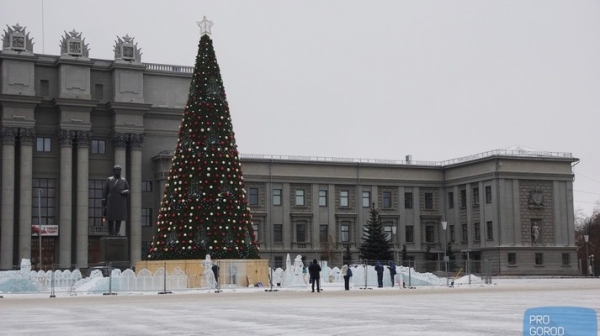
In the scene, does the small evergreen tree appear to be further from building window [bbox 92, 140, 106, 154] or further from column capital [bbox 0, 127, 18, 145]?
column capital [bbox 0, 127, 18, 145]

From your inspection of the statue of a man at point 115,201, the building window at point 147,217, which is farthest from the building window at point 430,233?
the statue of a man at point 115,201

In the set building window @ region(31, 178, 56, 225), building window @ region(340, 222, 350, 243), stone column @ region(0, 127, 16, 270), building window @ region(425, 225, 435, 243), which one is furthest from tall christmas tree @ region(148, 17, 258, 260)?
building window @ region(425, 225, 435, 243)

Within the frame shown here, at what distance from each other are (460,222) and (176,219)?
56.4m

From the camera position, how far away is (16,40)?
80750 mm

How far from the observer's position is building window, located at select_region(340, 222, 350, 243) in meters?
92.4

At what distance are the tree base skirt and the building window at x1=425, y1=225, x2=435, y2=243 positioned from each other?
2157 inches

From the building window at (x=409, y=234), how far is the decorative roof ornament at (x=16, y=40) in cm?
4364

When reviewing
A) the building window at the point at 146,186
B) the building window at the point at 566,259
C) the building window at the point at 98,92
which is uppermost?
the building window at the point at 98,92

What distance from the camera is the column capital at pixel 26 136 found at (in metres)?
79.1

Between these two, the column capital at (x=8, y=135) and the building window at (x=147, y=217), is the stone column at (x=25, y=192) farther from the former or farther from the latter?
the building window at (x=147, y=217)

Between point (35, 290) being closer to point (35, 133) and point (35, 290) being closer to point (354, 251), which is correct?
point (35, 133)

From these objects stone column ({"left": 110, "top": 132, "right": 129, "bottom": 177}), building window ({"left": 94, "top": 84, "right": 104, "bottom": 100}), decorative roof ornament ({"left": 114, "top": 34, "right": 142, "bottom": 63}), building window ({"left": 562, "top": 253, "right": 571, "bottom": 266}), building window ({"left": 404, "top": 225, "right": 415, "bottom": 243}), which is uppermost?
decorative roof ornament ({"left": 114, "top": 34, "right": 142, "bottom": 63})

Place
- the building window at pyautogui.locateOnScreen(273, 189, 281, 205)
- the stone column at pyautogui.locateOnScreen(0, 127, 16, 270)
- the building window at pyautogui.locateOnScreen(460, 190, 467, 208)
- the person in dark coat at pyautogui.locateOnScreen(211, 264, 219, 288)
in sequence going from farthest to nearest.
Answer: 1. the building window at pyautogui.locateOnScreen(460, 190, 467, 208)
2. the building window at pyautogui.locateOnScreen(273, 189, 281, 205)
3. the stone column at pyautogui.locateOnScreen(0, 127, 16, 270)
4. the person in dark coat at pyautogui.locateOnScreen(211, 264, 219, 288)

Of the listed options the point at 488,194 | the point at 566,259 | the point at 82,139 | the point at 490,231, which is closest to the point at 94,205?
the point at 82,139
